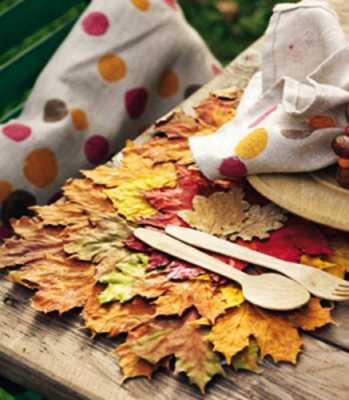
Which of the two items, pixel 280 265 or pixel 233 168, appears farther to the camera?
pixel 233 168

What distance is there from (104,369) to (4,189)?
2.35 feet

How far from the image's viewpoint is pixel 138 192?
1.25 metres

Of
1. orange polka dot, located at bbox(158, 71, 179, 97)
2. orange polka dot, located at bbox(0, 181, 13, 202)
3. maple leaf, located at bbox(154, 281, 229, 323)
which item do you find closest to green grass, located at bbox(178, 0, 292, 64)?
orange polka dot, located at bbox(158, 71, 179, 97)

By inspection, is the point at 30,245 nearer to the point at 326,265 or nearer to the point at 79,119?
the point at 326,265

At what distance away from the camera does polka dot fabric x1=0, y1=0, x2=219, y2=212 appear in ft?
5.67

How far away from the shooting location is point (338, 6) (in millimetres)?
1524

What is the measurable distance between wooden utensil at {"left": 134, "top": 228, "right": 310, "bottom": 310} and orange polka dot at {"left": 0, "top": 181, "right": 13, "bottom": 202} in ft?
1.87

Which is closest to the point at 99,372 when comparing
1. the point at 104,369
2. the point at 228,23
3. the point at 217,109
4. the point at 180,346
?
the point at 104,369

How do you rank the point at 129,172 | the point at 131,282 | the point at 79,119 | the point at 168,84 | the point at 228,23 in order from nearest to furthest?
the point at 131,282 → the point at 129,172 → the point at 79,119 → the point at 168,84 → the point at 228,23

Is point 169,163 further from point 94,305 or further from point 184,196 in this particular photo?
point 94,305

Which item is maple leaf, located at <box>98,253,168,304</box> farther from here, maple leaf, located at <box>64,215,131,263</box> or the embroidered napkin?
the embroidered napkin

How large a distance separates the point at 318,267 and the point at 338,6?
644mm

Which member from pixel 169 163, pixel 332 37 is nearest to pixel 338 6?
pixel 332 37

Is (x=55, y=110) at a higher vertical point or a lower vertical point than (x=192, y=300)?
higher
